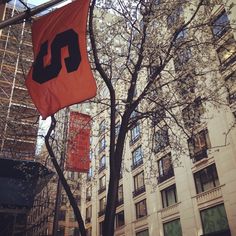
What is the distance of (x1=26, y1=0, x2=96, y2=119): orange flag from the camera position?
534 cm

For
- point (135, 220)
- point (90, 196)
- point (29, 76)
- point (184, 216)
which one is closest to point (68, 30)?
point (29, 76)

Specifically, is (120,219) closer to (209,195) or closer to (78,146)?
(209,195)

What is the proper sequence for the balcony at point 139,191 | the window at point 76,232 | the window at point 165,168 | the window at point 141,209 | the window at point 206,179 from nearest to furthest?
the window at point 206,179 → the window at point 165,168 → the window at point 141,209 → the balcony at point 139,191 → the window at point 76,232

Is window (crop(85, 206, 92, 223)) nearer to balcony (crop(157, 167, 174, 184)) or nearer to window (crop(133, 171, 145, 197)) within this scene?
window (crop(133, 171, 145, 197))

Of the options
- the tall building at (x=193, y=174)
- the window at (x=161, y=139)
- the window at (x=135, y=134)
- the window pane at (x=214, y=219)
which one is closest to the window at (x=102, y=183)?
the tall building at (x=193, y=174)

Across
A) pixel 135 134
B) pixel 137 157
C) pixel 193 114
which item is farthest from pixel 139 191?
pixel 193 114

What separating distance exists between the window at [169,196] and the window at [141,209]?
11.4ft

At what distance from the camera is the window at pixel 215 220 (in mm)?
19906

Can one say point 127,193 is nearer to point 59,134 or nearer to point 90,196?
point 90,196

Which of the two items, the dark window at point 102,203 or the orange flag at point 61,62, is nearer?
the orange flag at point 61,62

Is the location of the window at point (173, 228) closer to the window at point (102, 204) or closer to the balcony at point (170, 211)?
the balcony at point (170, 211)

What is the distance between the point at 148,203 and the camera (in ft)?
95.6

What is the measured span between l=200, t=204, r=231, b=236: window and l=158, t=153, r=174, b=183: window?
17.8 ft

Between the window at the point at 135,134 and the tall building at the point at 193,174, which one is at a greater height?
the window at the point at 135,134
